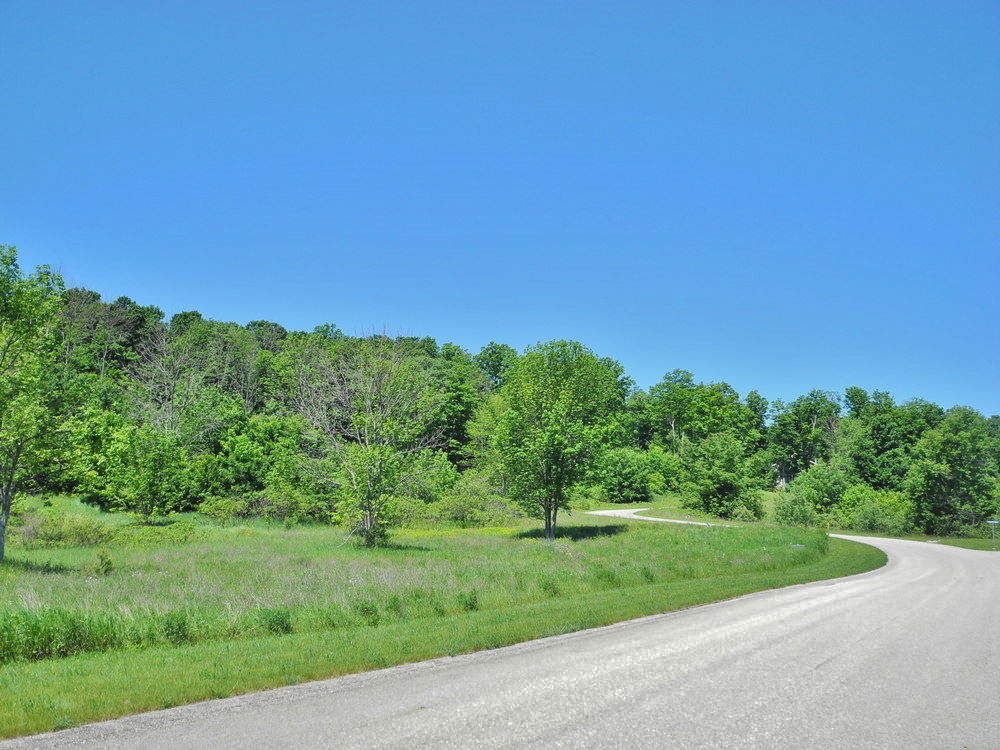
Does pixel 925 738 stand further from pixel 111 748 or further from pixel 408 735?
pixel 111 748

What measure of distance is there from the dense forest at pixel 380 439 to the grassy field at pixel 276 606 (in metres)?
5.77

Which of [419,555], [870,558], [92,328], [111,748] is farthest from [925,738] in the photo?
[92,328]

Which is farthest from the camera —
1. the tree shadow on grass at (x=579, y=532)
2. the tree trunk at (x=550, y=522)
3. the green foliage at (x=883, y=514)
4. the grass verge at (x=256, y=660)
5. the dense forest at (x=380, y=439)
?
the green foliage at (x=883, y=514)

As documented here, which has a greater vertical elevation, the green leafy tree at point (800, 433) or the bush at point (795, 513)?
the green leafy tree at point (800, 433)

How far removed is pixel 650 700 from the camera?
8477 millimetres

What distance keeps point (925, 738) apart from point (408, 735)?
229 inches

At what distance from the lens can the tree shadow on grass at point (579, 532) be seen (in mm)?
46469

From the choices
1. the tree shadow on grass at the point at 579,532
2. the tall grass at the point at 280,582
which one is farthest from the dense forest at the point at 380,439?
the tall grass at the point at 280,582

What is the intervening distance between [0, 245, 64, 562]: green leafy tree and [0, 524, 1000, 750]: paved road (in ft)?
69.9

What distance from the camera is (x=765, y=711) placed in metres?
8.13

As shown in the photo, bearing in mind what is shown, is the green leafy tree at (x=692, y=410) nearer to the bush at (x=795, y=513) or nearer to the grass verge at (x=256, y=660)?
the bush at (x=795, y=513)

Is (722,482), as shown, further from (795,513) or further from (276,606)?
(276,606)

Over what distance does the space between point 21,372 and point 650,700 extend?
26033mm

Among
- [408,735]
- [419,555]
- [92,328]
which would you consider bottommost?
[419,555]
